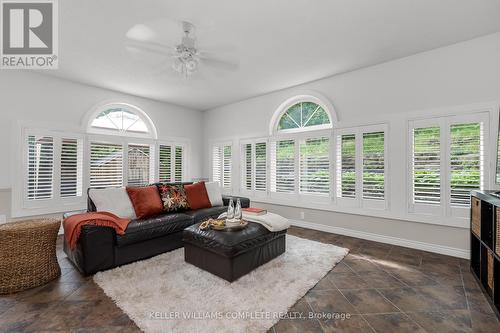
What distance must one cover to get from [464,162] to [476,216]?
86 cm

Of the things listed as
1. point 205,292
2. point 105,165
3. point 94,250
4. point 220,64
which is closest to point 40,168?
point 105,165

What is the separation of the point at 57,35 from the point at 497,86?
17.8 feet

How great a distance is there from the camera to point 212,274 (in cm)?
244

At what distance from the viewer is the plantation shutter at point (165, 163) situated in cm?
541

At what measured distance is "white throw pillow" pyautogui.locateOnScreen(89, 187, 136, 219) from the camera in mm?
3076

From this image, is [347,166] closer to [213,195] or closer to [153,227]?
[213,195]

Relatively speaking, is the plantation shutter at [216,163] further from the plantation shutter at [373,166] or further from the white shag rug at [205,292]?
the plantation shutter at [373,166]

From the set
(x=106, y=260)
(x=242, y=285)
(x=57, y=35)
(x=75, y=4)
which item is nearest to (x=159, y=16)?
(x=75, y=4)

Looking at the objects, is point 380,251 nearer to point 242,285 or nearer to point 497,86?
point 242,285

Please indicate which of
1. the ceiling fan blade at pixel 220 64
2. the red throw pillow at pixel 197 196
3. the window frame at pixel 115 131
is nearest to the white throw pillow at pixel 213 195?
the red throw pillow at pixel 197 196

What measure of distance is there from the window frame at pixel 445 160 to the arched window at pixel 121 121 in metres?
5.08

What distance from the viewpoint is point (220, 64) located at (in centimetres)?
354

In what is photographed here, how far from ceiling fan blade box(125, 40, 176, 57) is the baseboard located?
3679mm

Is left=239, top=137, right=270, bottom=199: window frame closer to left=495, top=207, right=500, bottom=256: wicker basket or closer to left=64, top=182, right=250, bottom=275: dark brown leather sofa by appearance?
left=64, top=182, right=250, bottom=275: dark brown leather sofa
